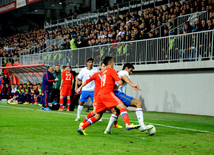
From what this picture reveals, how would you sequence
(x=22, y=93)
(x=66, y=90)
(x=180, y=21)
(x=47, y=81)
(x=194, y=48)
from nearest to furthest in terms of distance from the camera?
(x=194, y=48), (x=66, y=90), (x=47, y=81), (x=180, y=21), (x=22, y=93)

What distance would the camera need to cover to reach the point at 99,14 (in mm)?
34188

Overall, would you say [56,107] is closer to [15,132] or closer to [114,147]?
[15,132]

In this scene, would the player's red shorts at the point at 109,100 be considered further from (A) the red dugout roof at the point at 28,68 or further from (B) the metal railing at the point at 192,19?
(A) the red dugout roof at the point at 28,68

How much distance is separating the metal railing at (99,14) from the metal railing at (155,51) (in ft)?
23.5

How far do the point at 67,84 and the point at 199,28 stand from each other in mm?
6881

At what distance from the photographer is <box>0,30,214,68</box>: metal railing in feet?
53.8

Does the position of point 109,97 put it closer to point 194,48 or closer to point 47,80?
point 194,48

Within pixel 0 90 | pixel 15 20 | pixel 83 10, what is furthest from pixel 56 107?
pixel 15 20

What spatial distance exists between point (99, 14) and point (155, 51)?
53.9 ft

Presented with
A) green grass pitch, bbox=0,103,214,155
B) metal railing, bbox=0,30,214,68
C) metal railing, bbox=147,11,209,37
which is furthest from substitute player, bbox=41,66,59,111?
green grass pitch, bbox=0,103,214,155

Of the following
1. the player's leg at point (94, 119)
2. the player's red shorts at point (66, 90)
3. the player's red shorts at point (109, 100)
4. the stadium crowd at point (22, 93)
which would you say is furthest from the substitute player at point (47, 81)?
the player's red shorts at point (109, 100)

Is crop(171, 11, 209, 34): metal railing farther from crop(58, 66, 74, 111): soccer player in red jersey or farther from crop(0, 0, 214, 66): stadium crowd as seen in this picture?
crop(58, 66, 74, 111): soccer player in red jersey

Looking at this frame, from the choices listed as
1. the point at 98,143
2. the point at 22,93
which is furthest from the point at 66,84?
the point at 98,143

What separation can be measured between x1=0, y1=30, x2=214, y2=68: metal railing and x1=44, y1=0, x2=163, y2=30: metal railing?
7.15 m
